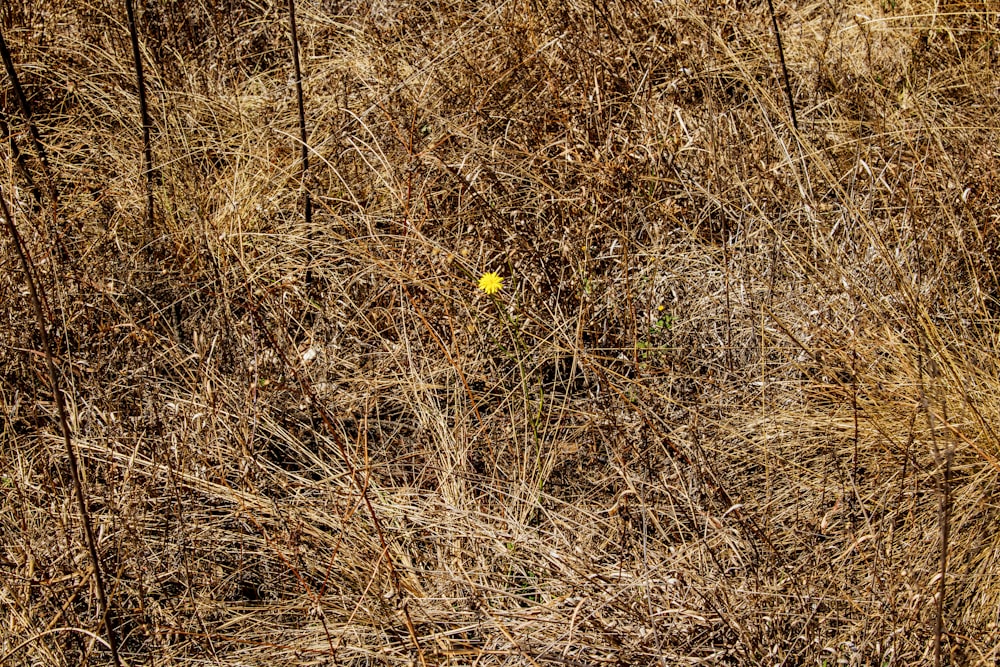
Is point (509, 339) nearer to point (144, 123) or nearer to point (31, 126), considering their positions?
point (144, 123)

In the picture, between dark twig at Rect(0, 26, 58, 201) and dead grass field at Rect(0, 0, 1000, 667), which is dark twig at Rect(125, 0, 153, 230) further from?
A: dark twig at Rect(0, 26, 58, 201)

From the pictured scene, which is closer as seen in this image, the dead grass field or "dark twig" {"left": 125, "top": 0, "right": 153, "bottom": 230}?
the dead grass field

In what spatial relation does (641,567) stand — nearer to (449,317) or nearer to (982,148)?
(449,317)

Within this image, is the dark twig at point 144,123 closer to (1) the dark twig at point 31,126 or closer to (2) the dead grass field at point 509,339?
(2) the dead grass field at point 509,339

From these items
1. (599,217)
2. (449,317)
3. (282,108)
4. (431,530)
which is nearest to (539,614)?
(431,530)

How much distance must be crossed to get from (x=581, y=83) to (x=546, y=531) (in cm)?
155

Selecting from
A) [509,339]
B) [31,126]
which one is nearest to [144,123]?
[31,126]

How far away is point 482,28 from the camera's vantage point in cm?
306

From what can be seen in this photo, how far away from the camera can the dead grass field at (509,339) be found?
161 centimetres

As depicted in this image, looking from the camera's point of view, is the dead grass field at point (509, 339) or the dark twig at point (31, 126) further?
the dark twig at point (31, 126)

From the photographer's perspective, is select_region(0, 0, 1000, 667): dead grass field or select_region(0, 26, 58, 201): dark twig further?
select_region(0, 26, 58, 201): dark twig

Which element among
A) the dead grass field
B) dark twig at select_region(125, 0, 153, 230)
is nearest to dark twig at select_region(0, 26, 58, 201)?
the dead grass field

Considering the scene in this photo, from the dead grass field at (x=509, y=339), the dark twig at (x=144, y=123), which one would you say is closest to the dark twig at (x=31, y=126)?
the dead grass field at (x=509, y=339)

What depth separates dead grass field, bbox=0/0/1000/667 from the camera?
1614 mm
